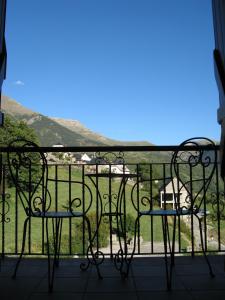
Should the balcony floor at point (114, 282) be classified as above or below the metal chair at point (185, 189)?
below

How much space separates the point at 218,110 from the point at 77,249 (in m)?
24.9

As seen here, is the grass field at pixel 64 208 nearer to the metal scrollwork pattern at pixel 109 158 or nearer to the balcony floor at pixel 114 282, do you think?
the metal scrollwork pattern at pixel 109 158

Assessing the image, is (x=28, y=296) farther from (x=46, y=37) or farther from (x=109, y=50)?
(x=109, y=50)

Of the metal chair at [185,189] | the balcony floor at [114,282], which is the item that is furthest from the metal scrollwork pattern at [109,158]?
the balcony floor at [114,282]

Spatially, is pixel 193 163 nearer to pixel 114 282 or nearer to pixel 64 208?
pixel 114 282

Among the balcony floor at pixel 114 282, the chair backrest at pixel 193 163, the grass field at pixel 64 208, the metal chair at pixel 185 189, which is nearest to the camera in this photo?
the balcony floor at pixel 114 282

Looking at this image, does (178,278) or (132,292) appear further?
(178,278)

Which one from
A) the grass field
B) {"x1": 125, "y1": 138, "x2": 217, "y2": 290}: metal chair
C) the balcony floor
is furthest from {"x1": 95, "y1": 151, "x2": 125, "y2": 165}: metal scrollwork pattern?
the balcony floor

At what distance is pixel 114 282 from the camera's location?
8.51 ft

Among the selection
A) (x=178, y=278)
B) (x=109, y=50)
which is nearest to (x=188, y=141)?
(x=178, y=278)

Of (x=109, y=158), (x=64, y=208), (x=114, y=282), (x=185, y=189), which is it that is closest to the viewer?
(x=114, y=282)

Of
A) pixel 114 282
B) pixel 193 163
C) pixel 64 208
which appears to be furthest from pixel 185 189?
pixel 64 208

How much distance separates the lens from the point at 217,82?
8.04 feet

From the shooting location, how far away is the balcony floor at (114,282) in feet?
7.38
